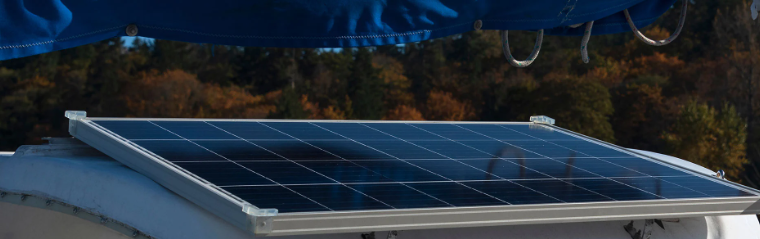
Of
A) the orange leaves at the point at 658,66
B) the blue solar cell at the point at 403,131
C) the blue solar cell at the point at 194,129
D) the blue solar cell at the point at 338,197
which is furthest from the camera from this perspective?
the orange leaves at the point at 658,66

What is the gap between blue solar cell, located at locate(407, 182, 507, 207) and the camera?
5891 mm

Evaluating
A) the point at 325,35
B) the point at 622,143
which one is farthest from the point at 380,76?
the point at 325,35

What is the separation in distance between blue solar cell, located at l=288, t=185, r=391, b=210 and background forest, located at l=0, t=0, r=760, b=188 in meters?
41.0

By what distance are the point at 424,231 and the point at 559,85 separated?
48.4 meters

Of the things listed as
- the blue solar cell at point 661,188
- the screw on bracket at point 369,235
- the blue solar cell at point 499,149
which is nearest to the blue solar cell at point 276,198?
the screw on bracket at point 369,235

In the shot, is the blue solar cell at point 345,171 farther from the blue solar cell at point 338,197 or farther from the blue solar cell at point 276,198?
the blue solar cell at point 276,198

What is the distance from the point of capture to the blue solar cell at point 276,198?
534 cm

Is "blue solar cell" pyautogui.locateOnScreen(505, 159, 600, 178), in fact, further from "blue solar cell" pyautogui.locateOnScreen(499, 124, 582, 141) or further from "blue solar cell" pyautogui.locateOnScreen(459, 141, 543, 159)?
"blue solar cell" pyautogui.locateOnScreen(499, 124, 582, 141)

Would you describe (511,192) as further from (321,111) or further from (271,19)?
(321,111)

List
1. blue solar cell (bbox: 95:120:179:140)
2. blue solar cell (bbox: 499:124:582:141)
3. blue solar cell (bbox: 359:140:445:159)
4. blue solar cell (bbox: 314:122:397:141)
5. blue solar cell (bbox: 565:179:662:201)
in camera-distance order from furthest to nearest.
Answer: blue solar cell (bbox: 499:124:582:141) < blue solar cell (bbox: 314:122:397:141) < blue solar cell (bbox: 359:140:445:159) < blue solar cell (bbox: 95:120:179:140) < blue solar cell (bbox: 565:179:662:201)

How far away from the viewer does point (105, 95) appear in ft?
183

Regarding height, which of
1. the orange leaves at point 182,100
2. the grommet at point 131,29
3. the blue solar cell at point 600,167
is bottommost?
the orange leaves at point 182,100

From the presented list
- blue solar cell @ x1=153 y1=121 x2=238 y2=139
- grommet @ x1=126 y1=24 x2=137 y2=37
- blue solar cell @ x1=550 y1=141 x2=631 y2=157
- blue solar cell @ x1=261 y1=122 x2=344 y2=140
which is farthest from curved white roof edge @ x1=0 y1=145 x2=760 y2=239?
blue solar cell @ x1=261 y1=122 x2=344 y2=140

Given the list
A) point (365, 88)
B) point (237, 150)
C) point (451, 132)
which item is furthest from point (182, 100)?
point (237, 150)
